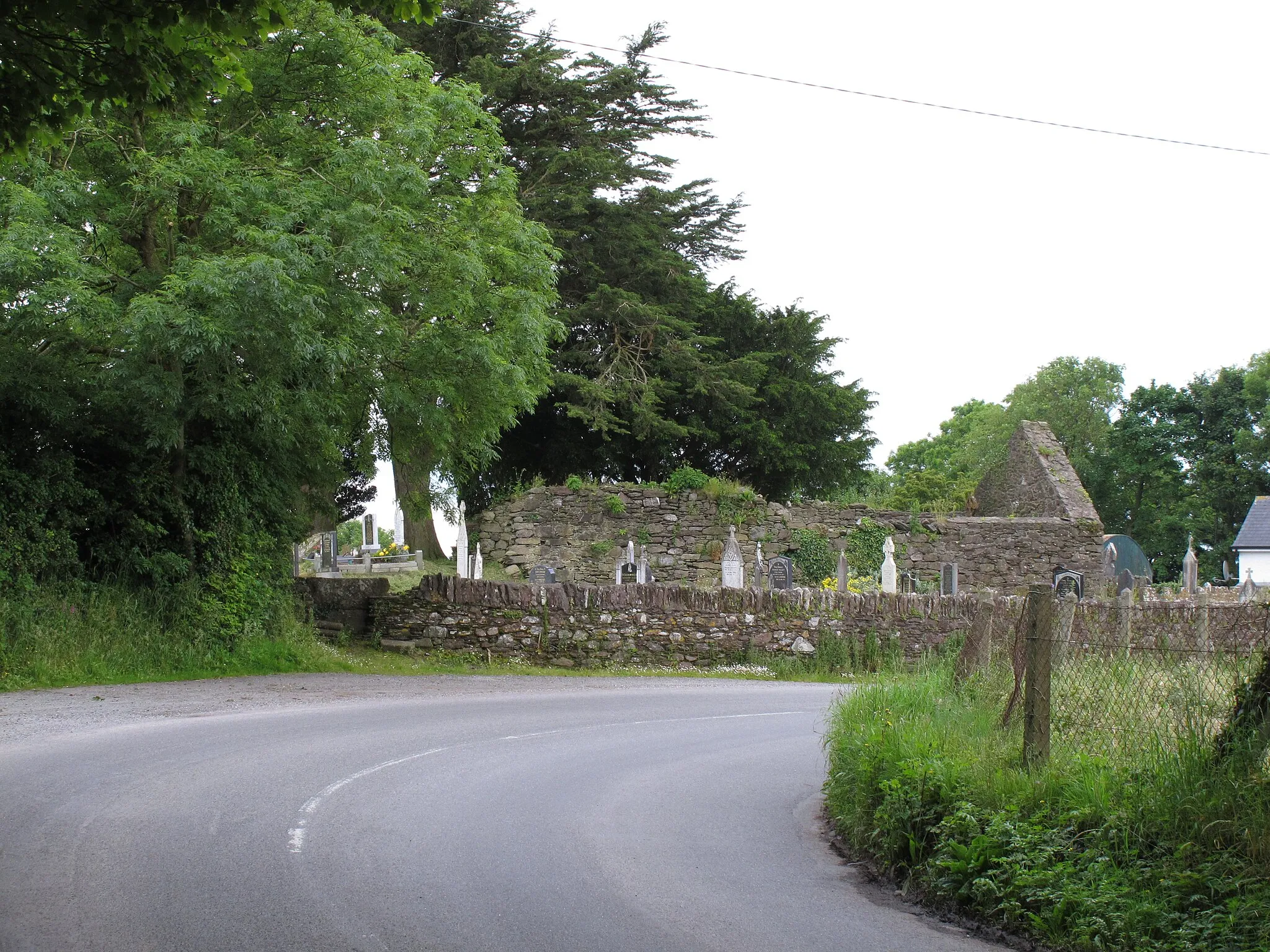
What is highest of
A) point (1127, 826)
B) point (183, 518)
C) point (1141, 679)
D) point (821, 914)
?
point (183, 518)

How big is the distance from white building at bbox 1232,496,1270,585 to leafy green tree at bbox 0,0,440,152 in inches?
2197

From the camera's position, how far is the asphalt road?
5.59m

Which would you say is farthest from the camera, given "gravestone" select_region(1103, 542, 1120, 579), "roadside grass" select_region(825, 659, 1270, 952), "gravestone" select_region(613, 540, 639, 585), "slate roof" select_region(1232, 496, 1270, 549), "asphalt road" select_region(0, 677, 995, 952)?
"slate roof" select_region(1232, 496, 1270, 549)

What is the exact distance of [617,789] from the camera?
9289 mm

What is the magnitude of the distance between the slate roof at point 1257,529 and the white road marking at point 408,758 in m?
47.2

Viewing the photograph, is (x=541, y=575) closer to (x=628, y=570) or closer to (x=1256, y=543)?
(x=628, y=570)

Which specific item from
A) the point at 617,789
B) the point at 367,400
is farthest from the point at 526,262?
the point at 617,789

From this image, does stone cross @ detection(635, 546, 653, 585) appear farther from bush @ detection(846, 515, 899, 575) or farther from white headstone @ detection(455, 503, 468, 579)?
bush @ detection(846, 515, 899, 575)

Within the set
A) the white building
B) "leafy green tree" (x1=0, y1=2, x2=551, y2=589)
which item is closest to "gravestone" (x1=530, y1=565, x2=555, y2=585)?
"leafy green tree" (x1=0, y1=2, x2=551, y2=589)

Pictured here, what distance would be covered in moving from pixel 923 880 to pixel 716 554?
23690mm

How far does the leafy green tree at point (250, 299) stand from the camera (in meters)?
14.1

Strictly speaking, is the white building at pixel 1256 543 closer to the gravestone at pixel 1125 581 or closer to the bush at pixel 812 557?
the gravestone at pixel 1125 581

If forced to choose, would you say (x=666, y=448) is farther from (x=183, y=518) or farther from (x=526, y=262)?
(x=183, y=518)

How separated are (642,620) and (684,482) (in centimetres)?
1074
